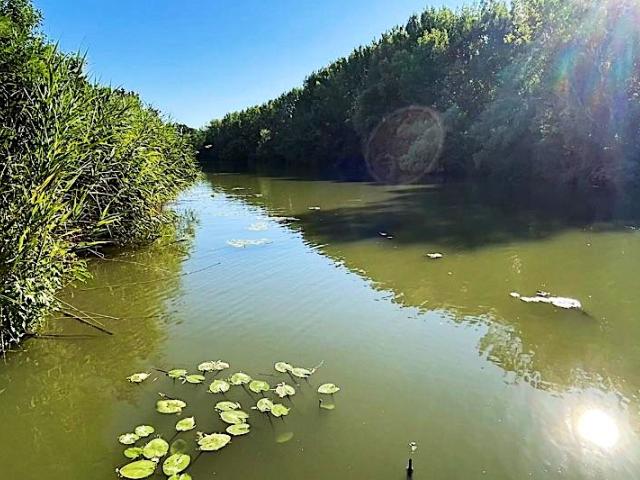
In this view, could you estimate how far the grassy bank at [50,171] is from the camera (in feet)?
13.9

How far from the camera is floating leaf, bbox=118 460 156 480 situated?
292 centimetres

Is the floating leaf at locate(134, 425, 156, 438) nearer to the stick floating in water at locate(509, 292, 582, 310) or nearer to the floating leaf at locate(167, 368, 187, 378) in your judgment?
the floating leaf at locate(167, 368, 187, 378)

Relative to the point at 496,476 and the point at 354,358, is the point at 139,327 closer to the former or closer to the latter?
the point at 354,358

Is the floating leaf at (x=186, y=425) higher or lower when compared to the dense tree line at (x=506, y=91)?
lower

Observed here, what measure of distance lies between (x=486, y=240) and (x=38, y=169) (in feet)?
27.1

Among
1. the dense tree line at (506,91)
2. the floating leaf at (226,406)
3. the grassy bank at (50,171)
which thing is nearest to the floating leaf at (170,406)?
the floating leaf at (226,406)

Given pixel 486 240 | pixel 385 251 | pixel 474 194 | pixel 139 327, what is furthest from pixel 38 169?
pixel 474 194

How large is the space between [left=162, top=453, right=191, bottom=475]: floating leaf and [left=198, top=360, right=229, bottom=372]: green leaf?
126 cm

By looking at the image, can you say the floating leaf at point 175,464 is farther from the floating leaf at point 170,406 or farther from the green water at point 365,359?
the floating leaf at point 170,406

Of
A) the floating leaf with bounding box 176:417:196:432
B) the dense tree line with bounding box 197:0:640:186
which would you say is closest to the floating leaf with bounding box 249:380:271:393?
the floating leaf with bounding box 176:417:196:432

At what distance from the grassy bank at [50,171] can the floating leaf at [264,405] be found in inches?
87.1

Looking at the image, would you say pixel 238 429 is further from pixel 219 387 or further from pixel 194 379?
pixel 194 379

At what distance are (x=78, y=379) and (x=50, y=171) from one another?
198cm

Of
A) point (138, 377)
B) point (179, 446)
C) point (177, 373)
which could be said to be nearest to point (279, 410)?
point (179, 446)
